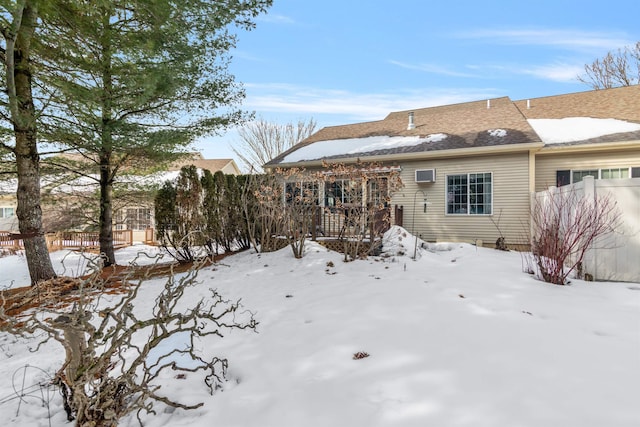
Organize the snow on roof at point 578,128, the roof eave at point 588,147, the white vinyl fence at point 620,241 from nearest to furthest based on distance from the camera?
the white vinyl fence at point 620,241
the roof eave at point 588,147
the snow on roof at point 578,128

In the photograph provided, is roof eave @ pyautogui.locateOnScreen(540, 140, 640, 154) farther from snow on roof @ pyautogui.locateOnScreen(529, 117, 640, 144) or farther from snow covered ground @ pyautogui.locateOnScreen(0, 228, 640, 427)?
snow covered ground @ pyautogui.locateOnScreen(0, 228, 640, 427)

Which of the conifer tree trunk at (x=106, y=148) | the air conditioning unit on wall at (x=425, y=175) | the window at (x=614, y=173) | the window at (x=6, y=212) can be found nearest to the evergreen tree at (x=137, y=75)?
the conifer tree trunk at (x=106, y=148)

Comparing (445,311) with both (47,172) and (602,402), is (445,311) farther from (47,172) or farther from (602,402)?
(47,172)

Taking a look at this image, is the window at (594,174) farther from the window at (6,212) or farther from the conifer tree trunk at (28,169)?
the window at (6,212)

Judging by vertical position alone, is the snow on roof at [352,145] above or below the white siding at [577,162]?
above

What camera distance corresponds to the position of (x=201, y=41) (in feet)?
24.0

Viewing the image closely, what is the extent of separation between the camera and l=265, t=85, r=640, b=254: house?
9.11 m

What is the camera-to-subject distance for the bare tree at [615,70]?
1677 cm

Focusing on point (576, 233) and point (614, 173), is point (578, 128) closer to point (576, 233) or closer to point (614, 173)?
point (614, 173)

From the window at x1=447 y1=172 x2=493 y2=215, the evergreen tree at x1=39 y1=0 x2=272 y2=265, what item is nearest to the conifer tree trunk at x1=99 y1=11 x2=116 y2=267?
the evergreen tree at x1=39 y1=0 x2=272 y2=265

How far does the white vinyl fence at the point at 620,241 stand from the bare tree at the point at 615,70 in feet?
58.5

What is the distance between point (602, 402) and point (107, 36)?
8449 millimetres

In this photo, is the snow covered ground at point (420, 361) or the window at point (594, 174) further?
the window at point (594, 174)

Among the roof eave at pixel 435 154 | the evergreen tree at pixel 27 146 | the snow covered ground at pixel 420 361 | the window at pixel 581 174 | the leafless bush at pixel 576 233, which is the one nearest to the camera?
the snow covered ground at pixel 420 361
